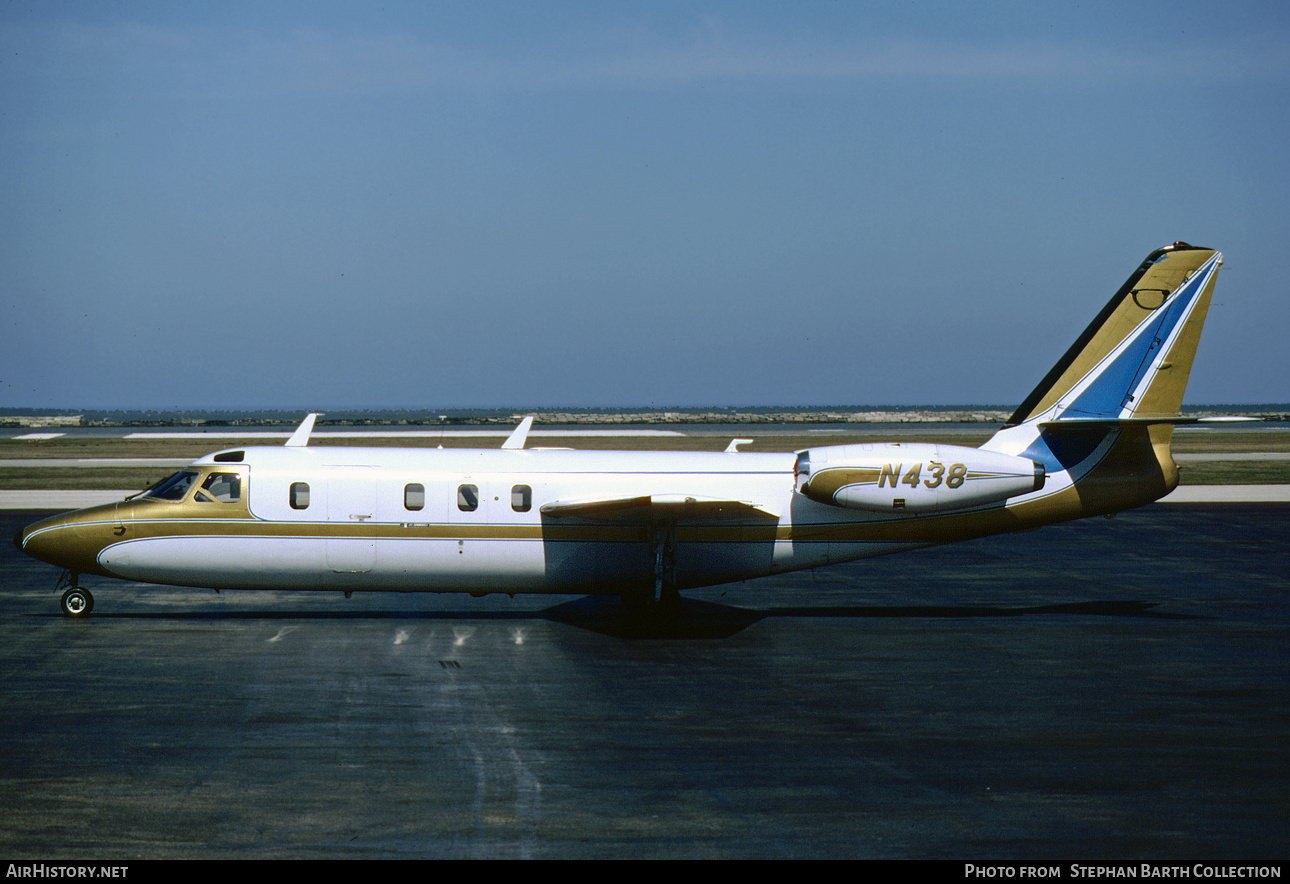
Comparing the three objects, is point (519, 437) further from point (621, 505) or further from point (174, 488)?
point (174, 488)

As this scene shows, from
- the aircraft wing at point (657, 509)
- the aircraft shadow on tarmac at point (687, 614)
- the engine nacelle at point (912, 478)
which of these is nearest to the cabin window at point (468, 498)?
the aircraft wing at point (657, 509)

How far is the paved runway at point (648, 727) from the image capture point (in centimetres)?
927

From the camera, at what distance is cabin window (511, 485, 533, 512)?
18.9 meters

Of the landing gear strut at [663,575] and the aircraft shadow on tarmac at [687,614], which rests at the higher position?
the landing gear strut at [663,575]

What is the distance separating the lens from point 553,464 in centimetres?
1941

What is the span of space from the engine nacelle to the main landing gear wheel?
12262 millimetres

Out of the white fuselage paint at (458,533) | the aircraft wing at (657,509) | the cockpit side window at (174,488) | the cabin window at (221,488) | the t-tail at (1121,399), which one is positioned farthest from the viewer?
the t-tail at (1121,399)

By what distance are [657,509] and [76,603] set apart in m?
9.98

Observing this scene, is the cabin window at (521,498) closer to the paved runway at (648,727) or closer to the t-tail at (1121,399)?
the paved runway at (648,727)

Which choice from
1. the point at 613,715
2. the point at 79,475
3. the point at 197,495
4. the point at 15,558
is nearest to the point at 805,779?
the point at 613,715

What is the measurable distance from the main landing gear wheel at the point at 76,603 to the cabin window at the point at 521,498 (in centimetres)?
741

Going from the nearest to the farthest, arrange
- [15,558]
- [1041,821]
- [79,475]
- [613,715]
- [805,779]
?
[1041,821]
[805,779]
[613,715]
[15,558]
[79,475]
